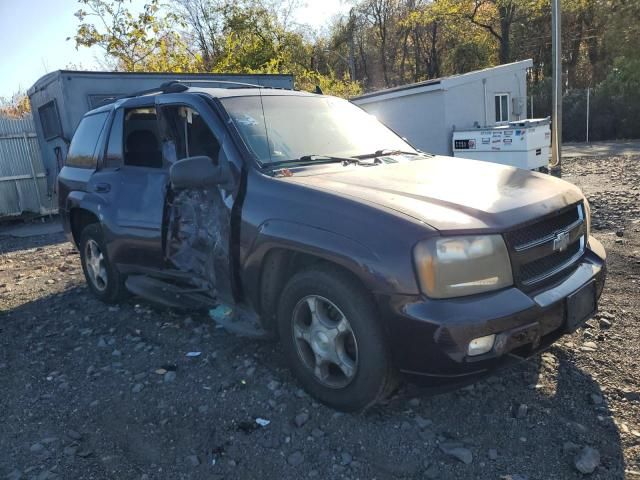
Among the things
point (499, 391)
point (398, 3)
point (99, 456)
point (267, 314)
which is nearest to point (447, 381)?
point (499, 391)

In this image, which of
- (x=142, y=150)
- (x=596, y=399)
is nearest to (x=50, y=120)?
(x=142, y=150)

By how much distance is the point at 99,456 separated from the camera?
112 inches

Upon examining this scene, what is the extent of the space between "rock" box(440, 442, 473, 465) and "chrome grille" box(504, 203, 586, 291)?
88 cm

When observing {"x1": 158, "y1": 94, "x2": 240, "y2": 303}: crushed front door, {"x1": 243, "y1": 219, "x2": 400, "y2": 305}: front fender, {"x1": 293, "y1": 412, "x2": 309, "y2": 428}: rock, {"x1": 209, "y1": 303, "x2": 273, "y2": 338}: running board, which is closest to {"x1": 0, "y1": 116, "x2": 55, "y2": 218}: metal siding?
{"x1": 158, "y1": 94, "x2": 240, "y2": 303}: crushed front door

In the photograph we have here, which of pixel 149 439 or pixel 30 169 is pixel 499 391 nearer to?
pixel 149 439

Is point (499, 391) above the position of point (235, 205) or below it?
below

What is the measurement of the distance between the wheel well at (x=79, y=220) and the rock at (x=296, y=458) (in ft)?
10.9

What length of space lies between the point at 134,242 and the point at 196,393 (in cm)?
157

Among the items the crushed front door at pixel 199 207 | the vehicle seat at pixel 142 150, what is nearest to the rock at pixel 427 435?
the crushed front door at pixel 199 207

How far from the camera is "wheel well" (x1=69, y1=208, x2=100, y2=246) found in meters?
5.17

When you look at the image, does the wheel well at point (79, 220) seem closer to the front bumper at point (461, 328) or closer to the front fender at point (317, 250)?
the front fender at point (317, 250)

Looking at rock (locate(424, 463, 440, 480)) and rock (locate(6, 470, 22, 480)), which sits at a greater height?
rock (locate(6, 470, 22, 480))

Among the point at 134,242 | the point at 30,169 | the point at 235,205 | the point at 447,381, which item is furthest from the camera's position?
the point at 30,169

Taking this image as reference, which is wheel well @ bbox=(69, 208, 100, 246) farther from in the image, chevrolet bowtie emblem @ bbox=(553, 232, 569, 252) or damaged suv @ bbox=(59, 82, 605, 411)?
chevrolet bowtie emblem @ bbox=(553, 232, 569, 252)
